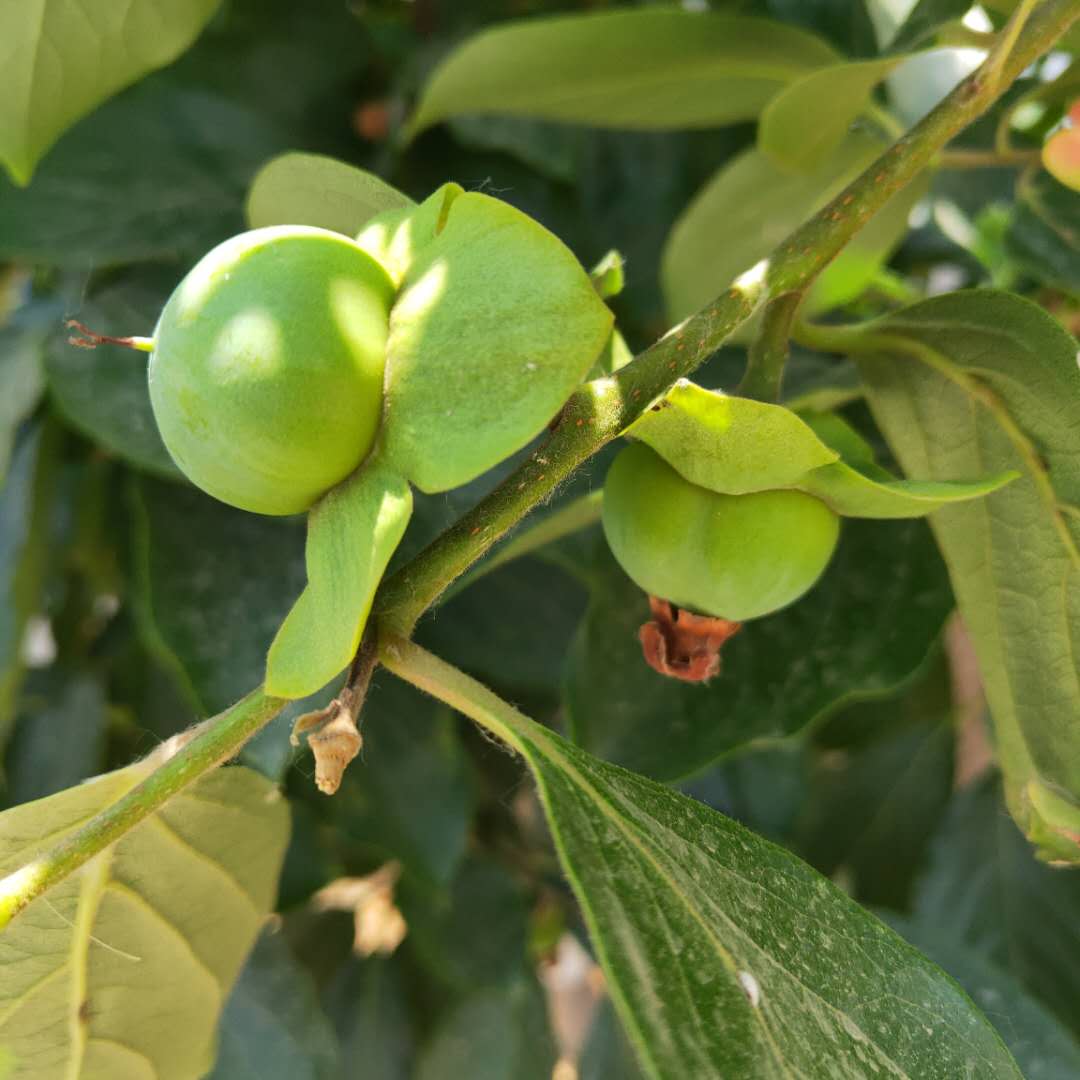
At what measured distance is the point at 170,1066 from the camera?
47 cm

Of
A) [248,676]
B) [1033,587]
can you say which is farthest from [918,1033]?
[248,676]

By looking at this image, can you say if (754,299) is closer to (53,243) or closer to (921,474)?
(921,474)

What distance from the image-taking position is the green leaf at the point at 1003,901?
3.15 feet

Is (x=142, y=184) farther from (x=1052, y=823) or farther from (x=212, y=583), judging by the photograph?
(x=1052, y=823)

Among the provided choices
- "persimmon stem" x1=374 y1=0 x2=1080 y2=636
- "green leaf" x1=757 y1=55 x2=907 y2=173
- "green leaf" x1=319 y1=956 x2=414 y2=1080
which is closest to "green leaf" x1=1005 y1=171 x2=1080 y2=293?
"green leaf" x1=757 y1=55 x2=907 y2=173

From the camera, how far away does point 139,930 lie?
0.46 m

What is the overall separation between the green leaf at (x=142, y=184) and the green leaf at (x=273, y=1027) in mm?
470

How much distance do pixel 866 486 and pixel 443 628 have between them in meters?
0.50

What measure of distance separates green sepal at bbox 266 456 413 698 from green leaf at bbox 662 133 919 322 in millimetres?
406

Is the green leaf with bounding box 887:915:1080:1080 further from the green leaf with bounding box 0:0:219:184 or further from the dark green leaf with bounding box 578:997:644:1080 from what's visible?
the green leaf with bounding box 0:0:219:184

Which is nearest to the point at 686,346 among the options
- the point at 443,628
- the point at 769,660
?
the point at 769,660

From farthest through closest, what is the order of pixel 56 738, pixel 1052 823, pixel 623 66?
pixel 56 738
pixel 623 66
pixel 1052 823

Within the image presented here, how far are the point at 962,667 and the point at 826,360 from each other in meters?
0.94

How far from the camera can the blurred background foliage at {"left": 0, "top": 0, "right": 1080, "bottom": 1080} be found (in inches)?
24.1
